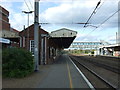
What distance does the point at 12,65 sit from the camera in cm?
1330

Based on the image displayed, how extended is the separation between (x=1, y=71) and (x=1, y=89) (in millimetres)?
4236

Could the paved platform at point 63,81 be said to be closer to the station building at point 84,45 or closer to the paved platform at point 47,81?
the paved platform at point 47,81

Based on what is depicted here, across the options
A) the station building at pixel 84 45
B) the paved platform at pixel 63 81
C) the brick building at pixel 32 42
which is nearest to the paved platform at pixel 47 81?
the paved platform at pixel 63 81

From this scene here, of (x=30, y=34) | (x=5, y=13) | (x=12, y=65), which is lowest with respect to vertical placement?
(x=12, y=65)

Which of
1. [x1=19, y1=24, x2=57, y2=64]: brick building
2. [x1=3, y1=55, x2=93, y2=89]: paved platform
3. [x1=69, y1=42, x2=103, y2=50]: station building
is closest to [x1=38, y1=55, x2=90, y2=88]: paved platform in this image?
[x1=3, y1=55, x2=93, y2=89]: paved platform

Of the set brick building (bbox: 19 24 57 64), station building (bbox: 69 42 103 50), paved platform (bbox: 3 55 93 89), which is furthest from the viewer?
station building (bbox: 69 42 103 50)

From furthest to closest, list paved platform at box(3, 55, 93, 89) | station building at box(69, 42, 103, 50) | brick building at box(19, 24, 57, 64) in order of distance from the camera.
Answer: station building at box(69, 42, 103, 50), brick building at box(19, 24, 57, 64), paved platform at box(3, 55, 93, 89)

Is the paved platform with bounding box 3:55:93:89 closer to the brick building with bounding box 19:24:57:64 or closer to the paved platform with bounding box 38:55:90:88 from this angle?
the paved platform with bounding box 38:55:90:88

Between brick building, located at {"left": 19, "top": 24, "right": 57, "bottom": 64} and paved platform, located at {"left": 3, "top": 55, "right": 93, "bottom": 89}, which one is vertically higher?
brick building, located at {"left": 19, "top": 24, "right": 57, "bottom": 64}

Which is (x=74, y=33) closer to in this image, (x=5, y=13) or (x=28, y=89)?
(x=28, y=89)

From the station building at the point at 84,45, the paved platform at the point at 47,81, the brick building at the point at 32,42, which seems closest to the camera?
the paved platform at the point at 47,81

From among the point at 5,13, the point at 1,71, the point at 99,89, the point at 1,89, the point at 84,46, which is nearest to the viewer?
the point at 1,89

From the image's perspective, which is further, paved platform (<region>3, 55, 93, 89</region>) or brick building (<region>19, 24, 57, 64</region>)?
brick building (<region>19, 24, 57, 64</region>)

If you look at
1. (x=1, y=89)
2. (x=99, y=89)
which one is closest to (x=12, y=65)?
(x=1, y=89)
